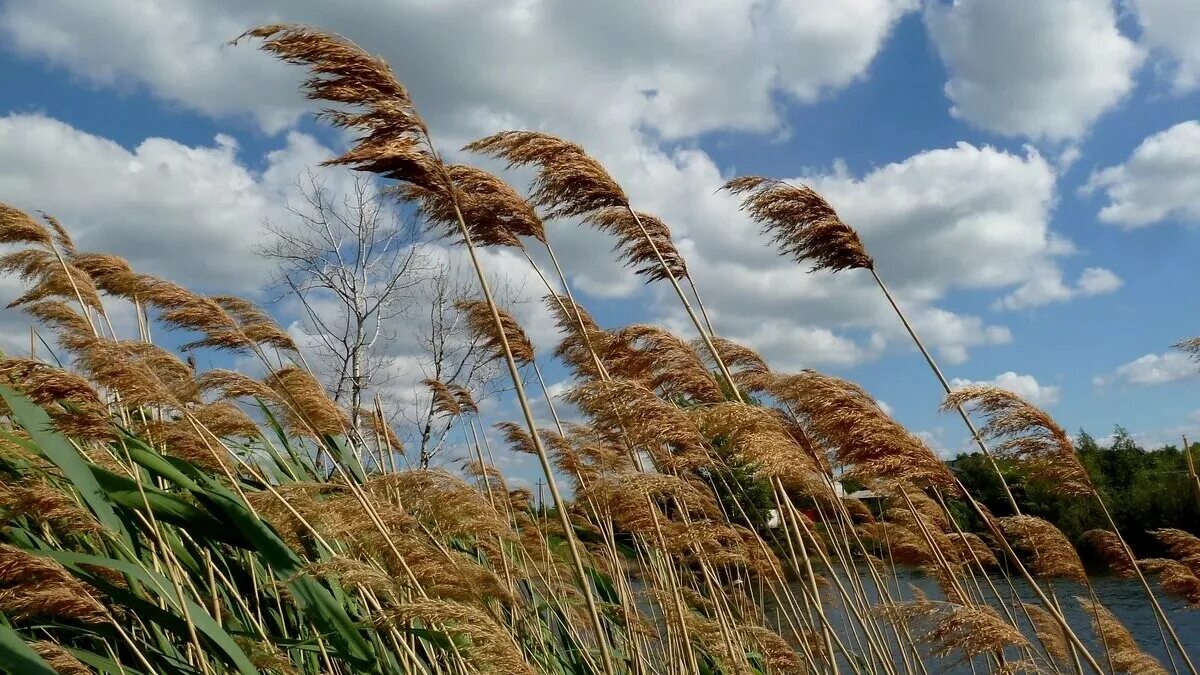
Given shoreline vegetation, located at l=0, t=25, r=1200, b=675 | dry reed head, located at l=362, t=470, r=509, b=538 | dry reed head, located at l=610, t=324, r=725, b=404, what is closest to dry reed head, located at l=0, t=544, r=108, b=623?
shoreline vegetation, located at l=0, t=25, r=1200, b=675

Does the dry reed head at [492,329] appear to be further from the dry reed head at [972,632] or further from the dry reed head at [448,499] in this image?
the dry reed head at [972,632]

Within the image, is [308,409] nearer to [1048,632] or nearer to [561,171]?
[561,171]

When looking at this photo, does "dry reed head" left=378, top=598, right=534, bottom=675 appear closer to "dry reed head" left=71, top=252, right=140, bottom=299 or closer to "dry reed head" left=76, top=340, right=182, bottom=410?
"dry reed head" left=76, top=340, right=182, bottom=410

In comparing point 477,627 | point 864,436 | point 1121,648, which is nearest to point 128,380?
point 477,627

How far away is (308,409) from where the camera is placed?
392 cm

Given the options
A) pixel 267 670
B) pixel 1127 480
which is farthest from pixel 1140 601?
pixel 267 670

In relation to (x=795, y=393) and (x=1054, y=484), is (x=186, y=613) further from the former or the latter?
(x=1054, y=484)

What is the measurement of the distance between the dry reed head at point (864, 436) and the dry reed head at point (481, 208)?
137 cm

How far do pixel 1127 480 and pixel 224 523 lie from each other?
2298cm

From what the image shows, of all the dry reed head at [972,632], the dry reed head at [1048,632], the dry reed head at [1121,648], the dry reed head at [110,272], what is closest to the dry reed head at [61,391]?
the dry reed head at [110,272]

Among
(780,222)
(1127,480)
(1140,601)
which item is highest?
(780,222)

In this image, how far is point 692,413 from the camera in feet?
11.7

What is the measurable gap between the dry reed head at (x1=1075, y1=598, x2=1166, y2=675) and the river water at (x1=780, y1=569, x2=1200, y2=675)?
140 cm

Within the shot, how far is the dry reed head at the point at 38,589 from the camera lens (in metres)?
2.38
